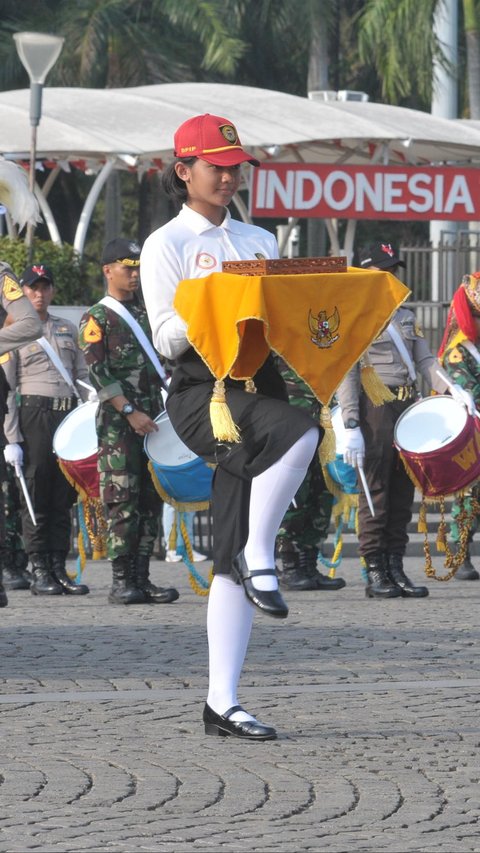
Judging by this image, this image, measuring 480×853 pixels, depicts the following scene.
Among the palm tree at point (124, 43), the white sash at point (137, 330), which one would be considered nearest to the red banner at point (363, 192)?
the white sash at point (137, 330)

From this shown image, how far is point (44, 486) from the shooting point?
1161cm

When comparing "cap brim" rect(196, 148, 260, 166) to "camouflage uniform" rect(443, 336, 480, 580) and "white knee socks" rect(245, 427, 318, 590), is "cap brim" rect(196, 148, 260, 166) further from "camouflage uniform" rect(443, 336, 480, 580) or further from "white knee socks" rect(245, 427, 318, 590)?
"camouflage uniform" rect(443, 336, 480, 580)

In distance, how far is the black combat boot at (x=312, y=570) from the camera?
11.5 meters

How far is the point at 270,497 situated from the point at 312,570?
5738 millimetres

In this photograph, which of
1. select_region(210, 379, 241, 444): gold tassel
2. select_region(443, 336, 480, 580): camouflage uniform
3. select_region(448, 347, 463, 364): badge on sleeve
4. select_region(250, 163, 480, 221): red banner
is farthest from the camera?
select_region(250, 163, 480, 221): red banner

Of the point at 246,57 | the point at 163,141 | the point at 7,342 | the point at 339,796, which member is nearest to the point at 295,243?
the point at 163,141

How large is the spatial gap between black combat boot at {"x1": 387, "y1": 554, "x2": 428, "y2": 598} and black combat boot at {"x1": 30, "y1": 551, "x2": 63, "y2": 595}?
207cm

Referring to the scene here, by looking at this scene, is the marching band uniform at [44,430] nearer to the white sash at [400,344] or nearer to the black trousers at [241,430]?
the white sash at [400,344]

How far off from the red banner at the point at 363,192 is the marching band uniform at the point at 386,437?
26.8 ft

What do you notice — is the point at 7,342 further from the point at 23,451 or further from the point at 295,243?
the point at 295,243

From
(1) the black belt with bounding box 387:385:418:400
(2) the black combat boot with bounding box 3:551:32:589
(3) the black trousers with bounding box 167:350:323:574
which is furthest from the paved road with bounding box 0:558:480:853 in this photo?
(2) the black combat boot with bounding box 3:551:32:589

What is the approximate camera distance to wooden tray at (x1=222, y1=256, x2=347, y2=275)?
576cm

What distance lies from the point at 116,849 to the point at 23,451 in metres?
7.16

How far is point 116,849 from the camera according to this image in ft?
14.8
